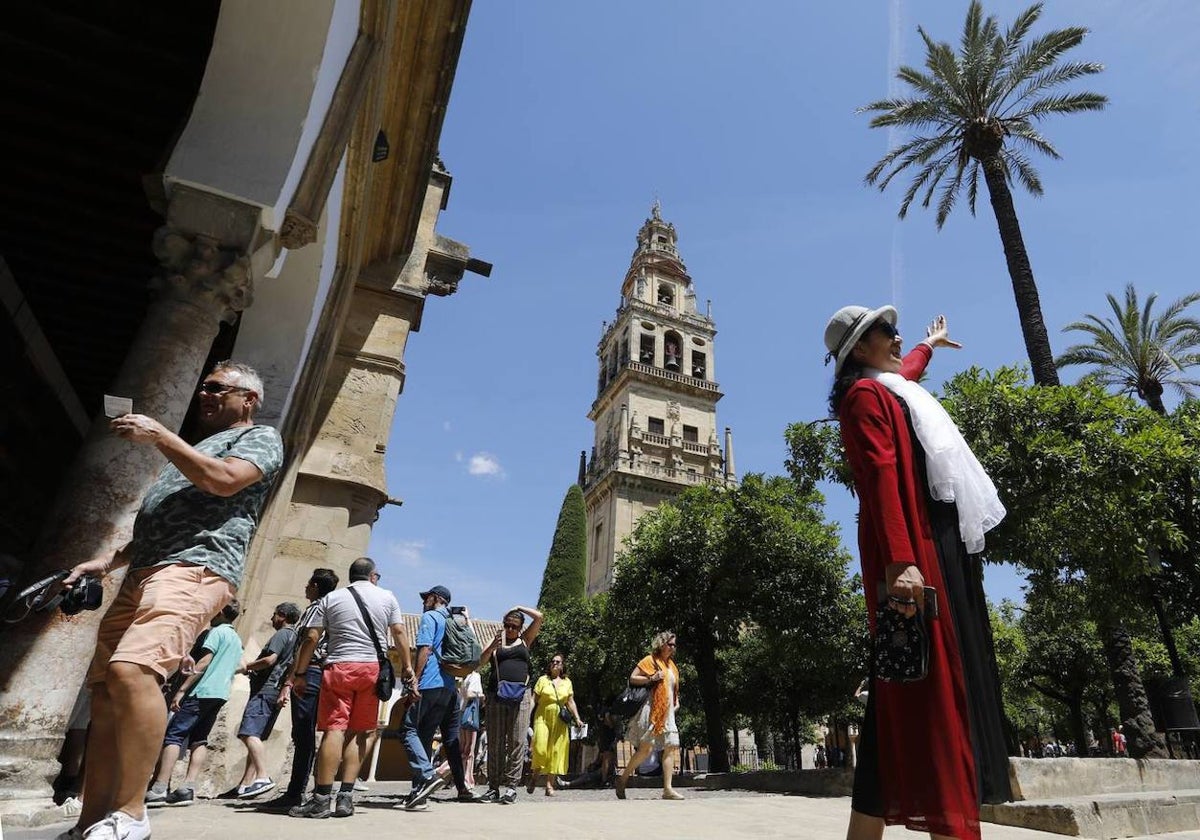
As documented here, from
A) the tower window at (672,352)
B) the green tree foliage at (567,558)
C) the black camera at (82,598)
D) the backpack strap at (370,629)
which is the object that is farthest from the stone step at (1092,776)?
the tower window at (672,352)

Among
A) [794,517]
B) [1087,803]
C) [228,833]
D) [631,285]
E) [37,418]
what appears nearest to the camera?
[228,833]

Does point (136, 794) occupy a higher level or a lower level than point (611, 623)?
lower

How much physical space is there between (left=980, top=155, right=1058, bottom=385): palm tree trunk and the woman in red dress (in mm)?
12649

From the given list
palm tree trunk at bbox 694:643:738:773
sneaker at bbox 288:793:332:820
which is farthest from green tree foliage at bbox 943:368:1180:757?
sneaker at bbox 288:793:332:820

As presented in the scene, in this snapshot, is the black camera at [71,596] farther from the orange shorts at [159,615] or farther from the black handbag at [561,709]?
the black handbag at [561,709]

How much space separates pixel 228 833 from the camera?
331cm

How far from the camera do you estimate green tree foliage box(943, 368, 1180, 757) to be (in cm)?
1044

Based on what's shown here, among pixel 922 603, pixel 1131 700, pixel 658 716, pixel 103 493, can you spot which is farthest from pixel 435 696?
pixel 1131 700

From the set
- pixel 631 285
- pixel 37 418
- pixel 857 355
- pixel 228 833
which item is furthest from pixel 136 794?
pixel 631 285

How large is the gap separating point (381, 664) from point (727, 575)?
15307 millimetres

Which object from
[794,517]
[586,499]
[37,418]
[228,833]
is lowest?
[228,833]

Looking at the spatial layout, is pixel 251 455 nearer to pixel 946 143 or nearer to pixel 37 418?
pixel 37 418

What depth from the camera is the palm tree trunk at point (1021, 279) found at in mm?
13297

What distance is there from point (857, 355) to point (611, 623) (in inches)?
791
